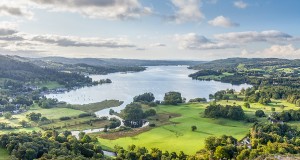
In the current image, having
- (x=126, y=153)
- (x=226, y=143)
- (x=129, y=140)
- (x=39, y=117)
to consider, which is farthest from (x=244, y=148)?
(x=39, y=117)

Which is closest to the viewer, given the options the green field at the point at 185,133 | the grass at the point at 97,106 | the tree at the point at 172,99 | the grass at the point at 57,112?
the green field at the point at 185,133

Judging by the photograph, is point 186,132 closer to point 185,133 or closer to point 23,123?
point 185,133

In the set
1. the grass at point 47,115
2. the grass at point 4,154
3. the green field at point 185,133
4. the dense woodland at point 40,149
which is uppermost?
the dense woodland at point 40,149

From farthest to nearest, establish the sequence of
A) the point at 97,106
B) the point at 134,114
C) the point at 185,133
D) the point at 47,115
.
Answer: the point at 97,106
the point at 47,115
the point at 134,114
the point at 185,133

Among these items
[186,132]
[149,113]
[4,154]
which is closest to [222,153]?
[186,132]

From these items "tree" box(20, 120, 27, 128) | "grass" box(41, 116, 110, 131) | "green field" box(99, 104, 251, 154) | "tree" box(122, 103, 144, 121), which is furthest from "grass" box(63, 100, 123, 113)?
"green field" box(99, 104, 251, 154)

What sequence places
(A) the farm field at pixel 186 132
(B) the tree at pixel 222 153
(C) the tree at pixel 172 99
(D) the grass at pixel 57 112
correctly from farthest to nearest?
(C) the tree at pixel 172 99 → (D) the grass at pixel 57 112 → (A) the farm field at pixel 186 132 → (B) the tree at pixel 222 153

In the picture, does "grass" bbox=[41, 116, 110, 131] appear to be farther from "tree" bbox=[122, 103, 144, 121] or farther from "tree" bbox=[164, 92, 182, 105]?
"tree" bbox=[164, 92, 182, 105]

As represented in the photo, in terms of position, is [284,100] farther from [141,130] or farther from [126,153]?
[126,153]

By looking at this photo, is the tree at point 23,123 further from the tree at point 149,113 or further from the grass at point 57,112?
the tree at point 149,113

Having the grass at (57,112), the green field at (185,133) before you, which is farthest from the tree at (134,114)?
the grass at (57,112)
